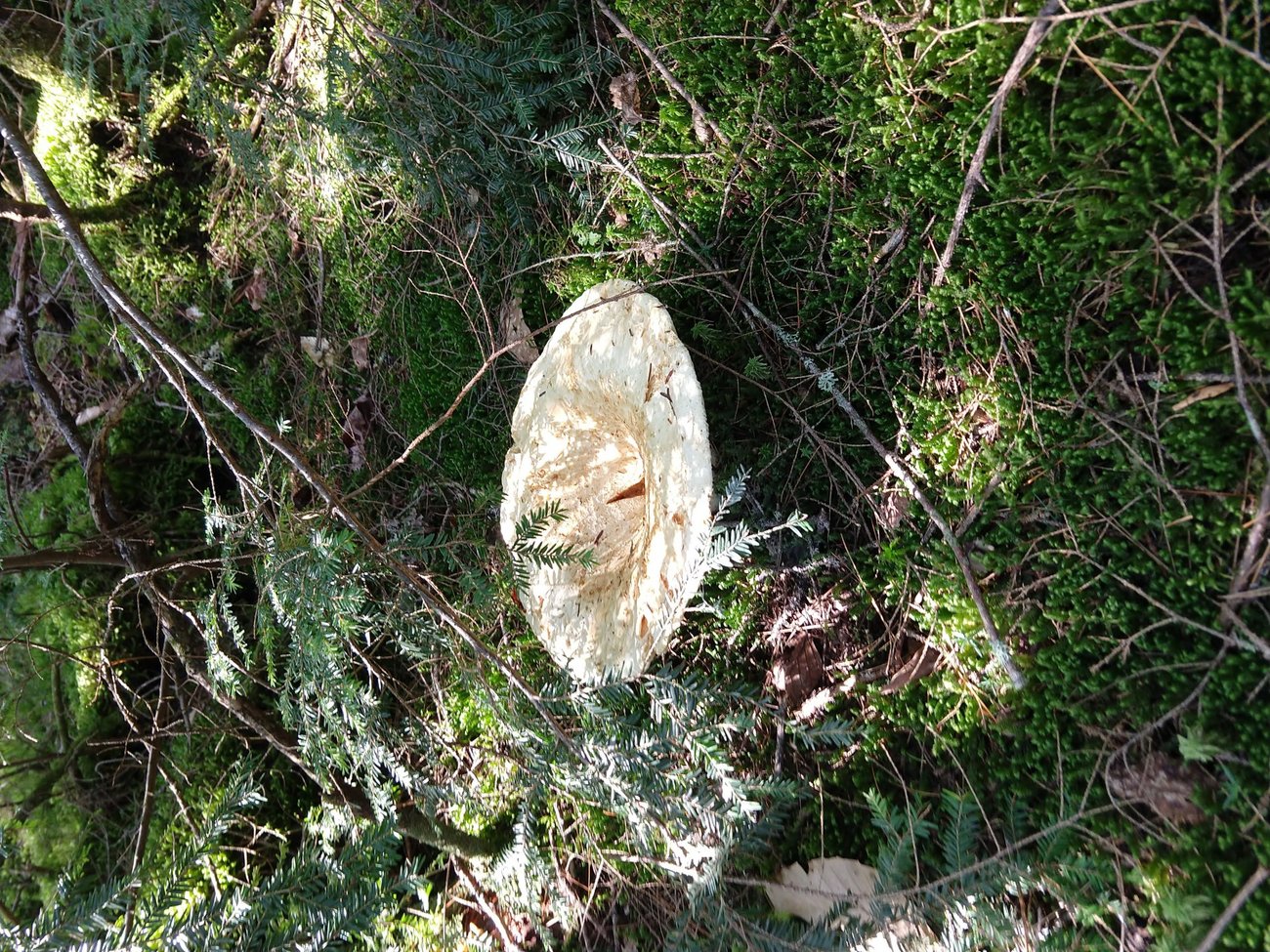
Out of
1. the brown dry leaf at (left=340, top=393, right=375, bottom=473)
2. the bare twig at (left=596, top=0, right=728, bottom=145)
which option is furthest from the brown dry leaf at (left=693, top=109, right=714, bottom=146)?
the brown dry leaf at (left=340, top=393, right=375, bottom=473)

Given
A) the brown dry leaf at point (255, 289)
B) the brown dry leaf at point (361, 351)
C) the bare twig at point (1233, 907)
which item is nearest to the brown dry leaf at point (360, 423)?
the brown dry leaf at point (361, 351)

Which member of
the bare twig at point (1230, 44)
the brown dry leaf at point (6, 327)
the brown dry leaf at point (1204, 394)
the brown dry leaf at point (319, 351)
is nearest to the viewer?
the bare twig at point (1230, 44)

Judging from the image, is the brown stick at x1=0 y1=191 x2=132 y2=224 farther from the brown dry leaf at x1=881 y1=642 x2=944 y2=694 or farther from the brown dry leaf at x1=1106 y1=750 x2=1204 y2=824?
the brown dry leaf at x1=1106 y1=750 x2=1204 y2=824

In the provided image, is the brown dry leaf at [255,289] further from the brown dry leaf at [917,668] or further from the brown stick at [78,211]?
the brown dry leaf at [917,668]

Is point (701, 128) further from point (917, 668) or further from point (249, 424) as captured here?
point (917, 668)

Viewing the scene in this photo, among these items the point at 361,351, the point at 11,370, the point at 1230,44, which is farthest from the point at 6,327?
the point at 1230,44

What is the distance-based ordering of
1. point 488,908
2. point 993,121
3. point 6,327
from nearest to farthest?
point 993,121
point 488,908
point 6,327
